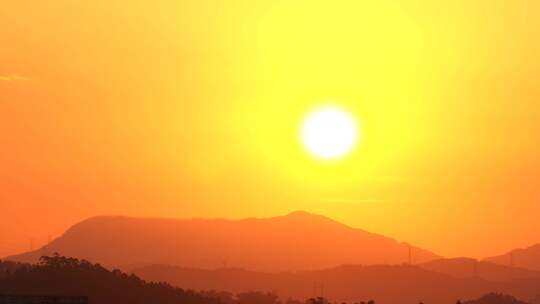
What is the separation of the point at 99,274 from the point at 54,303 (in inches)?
3108

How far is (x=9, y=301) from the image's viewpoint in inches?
4761

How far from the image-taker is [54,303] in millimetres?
117125

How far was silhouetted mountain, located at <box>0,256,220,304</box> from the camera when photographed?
186 meters

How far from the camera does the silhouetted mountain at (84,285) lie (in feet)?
609

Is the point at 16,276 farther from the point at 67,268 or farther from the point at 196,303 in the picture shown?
the point at 196,303

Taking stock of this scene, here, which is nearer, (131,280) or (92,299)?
(92,299)

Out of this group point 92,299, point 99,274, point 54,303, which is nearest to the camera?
point 54,303

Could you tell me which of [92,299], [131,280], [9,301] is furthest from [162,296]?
[9,301]

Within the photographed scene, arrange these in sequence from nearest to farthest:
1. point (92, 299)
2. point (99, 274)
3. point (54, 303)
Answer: point (54, 303) < point (92, 299) < point (99, 274)

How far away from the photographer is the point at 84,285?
188m

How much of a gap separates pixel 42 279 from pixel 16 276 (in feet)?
25.9

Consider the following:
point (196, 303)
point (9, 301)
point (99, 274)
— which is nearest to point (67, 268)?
point (99, 274)

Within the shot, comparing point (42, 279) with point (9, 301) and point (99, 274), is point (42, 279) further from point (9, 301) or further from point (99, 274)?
point (9, 301)

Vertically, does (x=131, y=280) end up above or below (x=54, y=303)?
above
